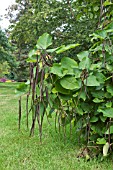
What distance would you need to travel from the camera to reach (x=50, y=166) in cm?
196

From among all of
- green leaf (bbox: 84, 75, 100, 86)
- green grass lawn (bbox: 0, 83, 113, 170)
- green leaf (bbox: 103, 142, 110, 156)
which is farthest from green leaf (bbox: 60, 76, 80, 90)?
green leaf (bbox: 103, 142, 110, 156)

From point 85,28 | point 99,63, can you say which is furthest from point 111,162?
point 85,28

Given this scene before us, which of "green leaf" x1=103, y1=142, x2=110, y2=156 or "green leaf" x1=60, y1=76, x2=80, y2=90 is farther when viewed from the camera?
"green leaf" x1=103, y1=142, x2=110, y2=156

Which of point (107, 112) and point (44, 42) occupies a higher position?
point (44, 42)

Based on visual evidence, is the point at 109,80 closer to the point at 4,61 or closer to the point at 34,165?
the point at 34,165

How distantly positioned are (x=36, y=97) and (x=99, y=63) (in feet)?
1.71

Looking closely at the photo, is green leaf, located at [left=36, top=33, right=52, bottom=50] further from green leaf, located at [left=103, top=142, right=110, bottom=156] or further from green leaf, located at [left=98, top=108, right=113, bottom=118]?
green leaf, located at [left=103, top=142, right=110, bottom=156]

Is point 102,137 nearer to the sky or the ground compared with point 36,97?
nearer to the ground

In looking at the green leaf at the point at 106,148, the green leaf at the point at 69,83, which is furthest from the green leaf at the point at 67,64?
the green leaf at the point at 106,148

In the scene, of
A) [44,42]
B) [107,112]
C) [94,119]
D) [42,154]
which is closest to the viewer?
[44,42]

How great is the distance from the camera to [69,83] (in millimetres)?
1733

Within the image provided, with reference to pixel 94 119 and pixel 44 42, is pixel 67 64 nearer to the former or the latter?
pixel 44 42

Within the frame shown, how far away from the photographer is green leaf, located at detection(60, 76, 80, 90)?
172cm

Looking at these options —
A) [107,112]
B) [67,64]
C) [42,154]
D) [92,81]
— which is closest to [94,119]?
[107,112]
